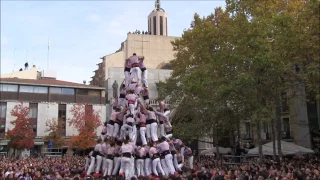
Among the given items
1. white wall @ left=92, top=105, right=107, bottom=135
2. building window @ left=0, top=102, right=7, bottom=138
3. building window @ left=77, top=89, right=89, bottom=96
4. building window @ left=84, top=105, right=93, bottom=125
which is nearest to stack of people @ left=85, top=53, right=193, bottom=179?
building window @ left=84, top=105, right=93, bottom=125

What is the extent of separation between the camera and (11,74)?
64375 mm

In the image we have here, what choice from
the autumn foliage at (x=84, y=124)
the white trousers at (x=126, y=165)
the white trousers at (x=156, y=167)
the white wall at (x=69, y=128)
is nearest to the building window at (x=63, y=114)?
the white wall at (x=69, y=128)

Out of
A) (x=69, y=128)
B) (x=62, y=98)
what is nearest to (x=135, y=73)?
(x=69, y=128)

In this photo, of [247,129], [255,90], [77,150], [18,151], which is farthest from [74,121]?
[255,90]

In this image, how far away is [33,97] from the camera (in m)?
55.0

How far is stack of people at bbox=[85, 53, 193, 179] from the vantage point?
19734 millimetres

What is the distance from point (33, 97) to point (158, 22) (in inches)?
1075

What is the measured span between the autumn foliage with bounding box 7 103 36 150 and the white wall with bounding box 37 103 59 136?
3689mm

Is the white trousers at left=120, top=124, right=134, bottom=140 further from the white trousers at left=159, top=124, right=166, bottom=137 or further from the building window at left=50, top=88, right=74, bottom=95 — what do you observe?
the building window at left=50, top=88, right=74, bottom=95

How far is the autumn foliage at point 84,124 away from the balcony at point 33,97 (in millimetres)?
5032

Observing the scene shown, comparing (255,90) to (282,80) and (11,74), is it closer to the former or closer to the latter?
(282,80)

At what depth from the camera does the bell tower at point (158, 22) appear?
68.8 meters

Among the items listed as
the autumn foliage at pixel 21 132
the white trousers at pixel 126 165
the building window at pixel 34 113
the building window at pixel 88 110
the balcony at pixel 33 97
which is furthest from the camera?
the balcony at pixel 33 97

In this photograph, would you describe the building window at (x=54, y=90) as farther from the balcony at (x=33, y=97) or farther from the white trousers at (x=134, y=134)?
the white trousers at (x=134, y=134)
